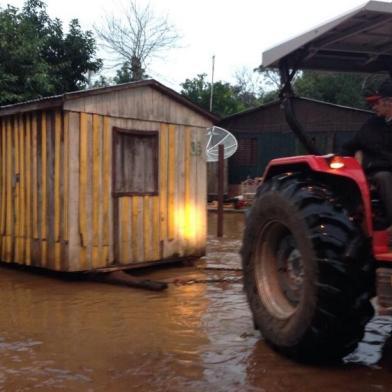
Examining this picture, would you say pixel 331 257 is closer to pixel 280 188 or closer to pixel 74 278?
pixel 280 188

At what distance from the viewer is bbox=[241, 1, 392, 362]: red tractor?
4188 mm

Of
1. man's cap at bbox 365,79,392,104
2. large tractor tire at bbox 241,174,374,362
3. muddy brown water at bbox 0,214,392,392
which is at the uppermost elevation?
man's cap at bbox 365,79,392,104

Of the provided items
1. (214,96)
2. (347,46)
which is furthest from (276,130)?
(347,46)

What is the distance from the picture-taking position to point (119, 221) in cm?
860

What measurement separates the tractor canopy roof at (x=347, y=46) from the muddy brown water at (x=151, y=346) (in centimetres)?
249

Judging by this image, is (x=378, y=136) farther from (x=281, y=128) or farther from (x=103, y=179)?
(x=281, y=128)

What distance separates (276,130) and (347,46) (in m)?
18.7

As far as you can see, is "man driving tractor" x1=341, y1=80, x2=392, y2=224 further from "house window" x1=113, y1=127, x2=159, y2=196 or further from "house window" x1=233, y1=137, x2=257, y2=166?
"house window" x1=233, y1=137, x2=257, y2=166

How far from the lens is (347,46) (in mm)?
5918

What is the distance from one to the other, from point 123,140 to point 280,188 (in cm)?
429

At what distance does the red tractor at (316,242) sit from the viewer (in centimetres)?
419

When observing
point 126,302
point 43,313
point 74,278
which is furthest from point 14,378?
point 74,278

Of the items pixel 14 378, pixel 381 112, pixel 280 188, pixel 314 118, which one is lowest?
pixel 14 378

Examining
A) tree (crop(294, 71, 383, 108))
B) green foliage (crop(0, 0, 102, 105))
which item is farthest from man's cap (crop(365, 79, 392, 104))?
tree (crop(294, 71, 383, 108))
